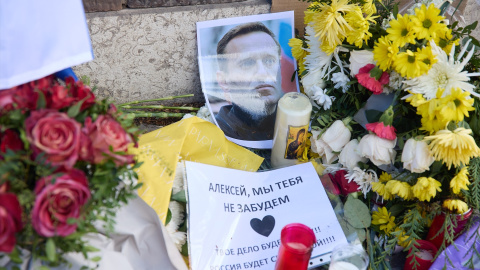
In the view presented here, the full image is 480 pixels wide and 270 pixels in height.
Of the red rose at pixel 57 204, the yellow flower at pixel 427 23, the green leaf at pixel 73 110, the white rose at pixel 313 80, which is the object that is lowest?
the white rose at pixel 313 80

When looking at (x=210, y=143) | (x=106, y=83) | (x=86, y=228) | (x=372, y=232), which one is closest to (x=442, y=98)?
(x=372, y=232)

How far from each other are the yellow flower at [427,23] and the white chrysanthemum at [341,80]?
29cm

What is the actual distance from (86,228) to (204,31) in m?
1.06

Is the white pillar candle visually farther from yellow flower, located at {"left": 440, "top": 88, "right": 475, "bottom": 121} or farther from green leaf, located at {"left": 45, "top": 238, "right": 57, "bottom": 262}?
green leaf, located at {"left": 45, "top": 238, "right": 57, "bottom": 262}

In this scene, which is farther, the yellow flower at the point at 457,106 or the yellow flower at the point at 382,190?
the yellow flower at the point at 382,190

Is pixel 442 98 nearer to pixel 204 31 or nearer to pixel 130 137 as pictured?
pixel 130 137

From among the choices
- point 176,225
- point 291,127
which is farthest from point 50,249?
point 291,127

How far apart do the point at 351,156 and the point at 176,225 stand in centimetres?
57

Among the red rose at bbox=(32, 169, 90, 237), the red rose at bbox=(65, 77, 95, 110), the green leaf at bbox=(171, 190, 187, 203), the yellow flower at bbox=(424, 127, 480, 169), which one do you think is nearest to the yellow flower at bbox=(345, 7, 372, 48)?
the yellow flower at bbox=(424, 127, 480, 169)

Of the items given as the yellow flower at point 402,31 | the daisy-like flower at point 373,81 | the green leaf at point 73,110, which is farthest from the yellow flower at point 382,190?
the green leaf at point 73,110

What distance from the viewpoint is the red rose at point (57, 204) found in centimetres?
68

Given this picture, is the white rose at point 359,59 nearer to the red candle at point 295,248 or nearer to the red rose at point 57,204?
the red candle at point 295,248

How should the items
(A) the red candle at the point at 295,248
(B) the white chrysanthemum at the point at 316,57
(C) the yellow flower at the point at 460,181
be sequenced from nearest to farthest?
1. (A) the red candle at the point at 295,248
2. (C) the yellow flower at the point at 460,181
3. (B) the white chrysanthemum at the point at 316,57

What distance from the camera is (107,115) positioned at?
0.81m
